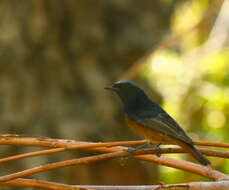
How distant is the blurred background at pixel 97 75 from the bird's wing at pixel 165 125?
2896mm

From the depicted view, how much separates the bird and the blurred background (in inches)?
101

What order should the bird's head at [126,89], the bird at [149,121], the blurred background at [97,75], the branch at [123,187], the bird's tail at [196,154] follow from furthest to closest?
the blurred background at [97,75] < the bird's head at [126,89] < the bird at [149,121] < the bird's tail at [196,154] < the branch at [123,187]

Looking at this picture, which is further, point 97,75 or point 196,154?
point 97,75

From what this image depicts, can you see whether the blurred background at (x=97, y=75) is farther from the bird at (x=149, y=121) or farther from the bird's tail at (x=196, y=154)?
the bird's tail at (x=196, y=154)

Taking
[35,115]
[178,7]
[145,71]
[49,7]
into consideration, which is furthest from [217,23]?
[35,115]

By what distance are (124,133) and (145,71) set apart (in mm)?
989

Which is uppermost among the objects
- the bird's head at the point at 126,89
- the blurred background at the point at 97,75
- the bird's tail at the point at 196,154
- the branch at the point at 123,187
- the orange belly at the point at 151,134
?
the blurred background at the point at 97,75

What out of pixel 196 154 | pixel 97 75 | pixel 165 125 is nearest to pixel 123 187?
pixel 196 154

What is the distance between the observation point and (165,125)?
8.23 feet

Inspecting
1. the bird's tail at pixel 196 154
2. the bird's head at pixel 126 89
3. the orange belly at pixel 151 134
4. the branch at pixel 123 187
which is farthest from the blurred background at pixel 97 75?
the branch at pixel 123 187

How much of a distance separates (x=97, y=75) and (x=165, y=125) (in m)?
4.30

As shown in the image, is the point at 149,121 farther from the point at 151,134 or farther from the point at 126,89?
the point at 126,89

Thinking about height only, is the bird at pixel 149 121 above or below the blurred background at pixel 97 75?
below

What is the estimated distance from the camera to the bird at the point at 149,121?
2379mm
